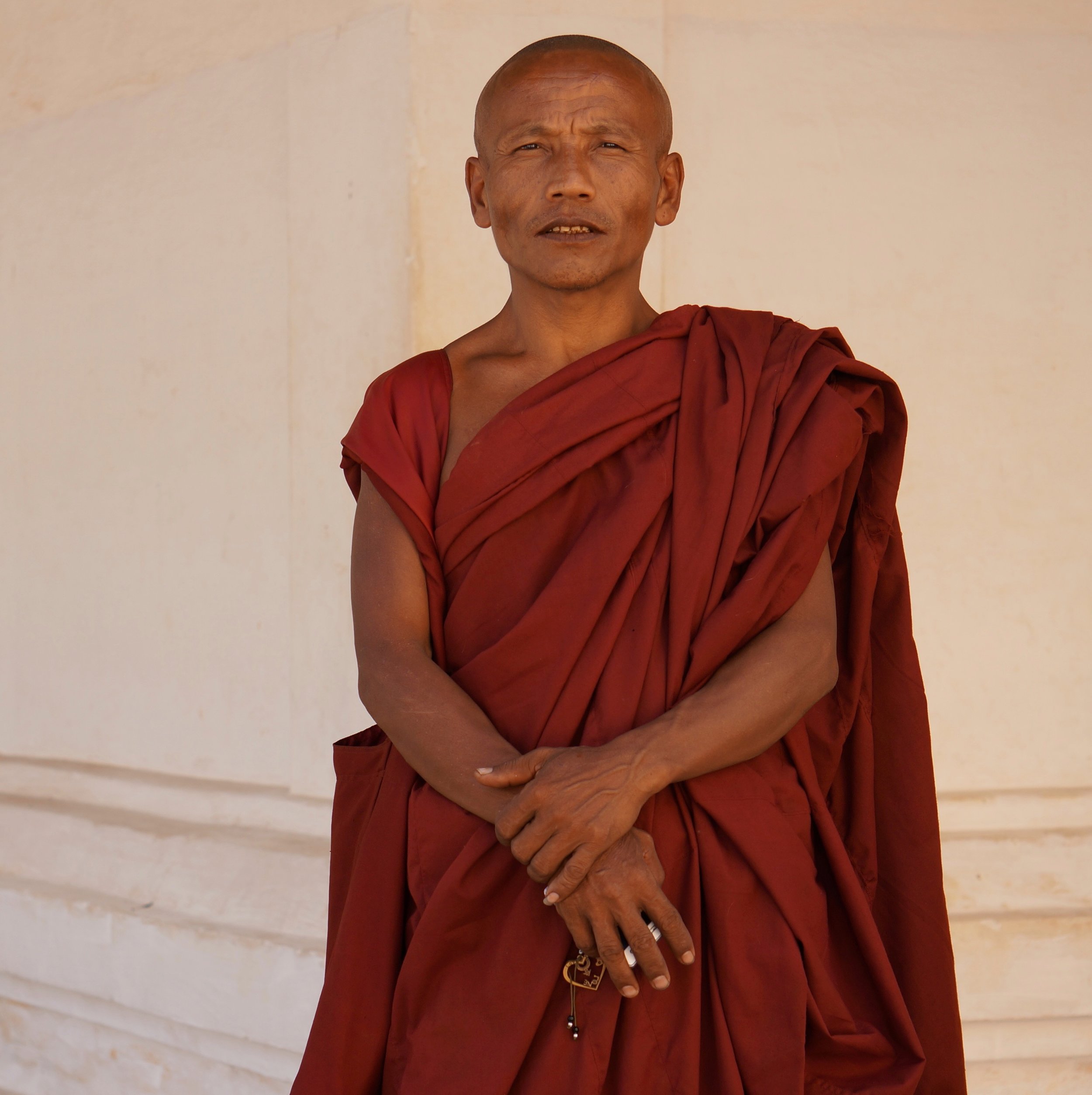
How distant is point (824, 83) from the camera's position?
3.17m

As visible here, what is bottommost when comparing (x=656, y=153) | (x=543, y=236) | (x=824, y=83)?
(x=543, y=236)

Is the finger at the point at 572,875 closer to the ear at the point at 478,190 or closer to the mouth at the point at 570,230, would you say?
the mouth at the point at 570,230

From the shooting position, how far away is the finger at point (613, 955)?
5.17ft

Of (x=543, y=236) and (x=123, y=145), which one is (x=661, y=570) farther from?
(x=123, y=145)

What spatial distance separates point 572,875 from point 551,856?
3cm

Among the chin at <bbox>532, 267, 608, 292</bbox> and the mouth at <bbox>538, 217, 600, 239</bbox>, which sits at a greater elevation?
the mouth at <bbox>538, 217, 600, 239</bbox>

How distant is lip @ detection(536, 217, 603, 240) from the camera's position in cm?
187

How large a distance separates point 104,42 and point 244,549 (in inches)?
61.6

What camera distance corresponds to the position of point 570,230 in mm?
1882

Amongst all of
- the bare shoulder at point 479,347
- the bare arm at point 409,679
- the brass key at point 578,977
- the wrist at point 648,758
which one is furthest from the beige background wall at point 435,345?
the wrist at point 648,758

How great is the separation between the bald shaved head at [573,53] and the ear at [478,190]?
0.19ft

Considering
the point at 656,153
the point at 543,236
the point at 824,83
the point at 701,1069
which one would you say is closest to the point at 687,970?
the point at 701,1069

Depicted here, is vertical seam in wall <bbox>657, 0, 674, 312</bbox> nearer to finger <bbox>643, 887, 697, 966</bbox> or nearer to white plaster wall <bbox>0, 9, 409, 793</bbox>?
white plaster wall <bbox>0, 9, 409, 793</bbox>

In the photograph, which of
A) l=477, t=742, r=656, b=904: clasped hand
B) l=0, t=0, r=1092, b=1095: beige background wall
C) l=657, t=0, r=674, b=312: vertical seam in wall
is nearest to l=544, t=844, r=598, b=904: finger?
l=477, t=742, r=656, b=904: clasped hand
